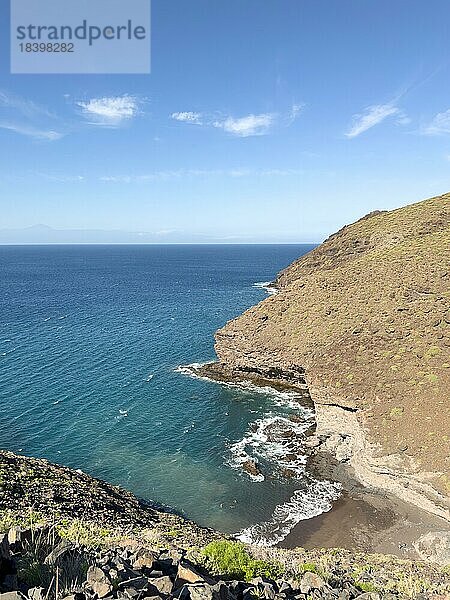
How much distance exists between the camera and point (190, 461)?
154ft

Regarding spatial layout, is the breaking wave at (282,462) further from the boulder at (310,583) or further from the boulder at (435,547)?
the boulder at (310,583)

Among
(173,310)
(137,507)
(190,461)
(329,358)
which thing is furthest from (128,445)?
(173,310)

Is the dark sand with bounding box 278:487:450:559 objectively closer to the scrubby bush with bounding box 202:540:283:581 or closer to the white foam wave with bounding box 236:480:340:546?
the white foam wave with bounding box 236:480:340:546

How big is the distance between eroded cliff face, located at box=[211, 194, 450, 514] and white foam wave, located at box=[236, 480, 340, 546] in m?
5.53

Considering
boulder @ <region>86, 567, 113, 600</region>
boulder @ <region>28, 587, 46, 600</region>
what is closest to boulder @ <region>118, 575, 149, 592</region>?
boulder @ <region>86, 567, 113, 600</region>

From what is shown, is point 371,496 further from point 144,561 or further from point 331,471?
point 144,561

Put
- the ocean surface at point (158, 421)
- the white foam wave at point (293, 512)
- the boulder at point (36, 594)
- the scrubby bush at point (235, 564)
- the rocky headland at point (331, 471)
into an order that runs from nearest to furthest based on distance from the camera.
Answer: the boulder at point (36, 594) < the rocky headland at point (331, 471) < the scrubby bush at point (235, 564) < the white foam wave at point (293, 512) < the ocean surface at point (158, 421)

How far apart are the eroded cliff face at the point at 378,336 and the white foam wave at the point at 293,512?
553cm

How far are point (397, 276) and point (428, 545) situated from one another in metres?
39.5

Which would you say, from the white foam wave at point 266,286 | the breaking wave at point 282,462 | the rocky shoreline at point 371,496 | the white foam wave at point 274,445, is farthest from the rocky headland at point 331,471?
the white foam wave at point 266,286

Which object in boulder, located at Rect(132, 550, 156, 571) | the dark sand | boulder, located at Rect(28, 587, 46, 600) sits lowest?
the dark sand

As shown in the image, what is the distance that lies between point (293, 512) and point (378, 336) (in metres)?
24.8

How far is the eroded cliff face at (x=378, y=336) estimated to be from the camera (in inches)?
1743

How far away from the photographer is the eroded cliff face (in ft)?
145
